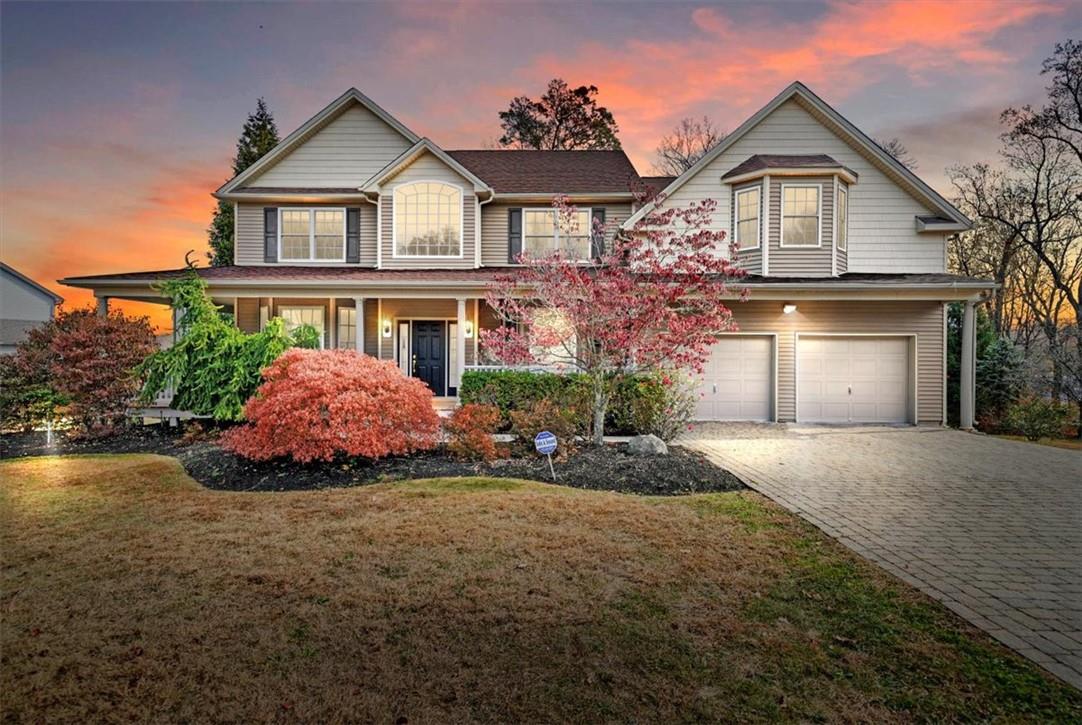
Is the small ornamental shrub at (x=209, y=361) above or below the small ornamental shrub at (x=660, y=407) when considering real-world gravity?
above

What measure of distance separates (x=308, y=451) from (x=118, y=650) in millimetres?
4834

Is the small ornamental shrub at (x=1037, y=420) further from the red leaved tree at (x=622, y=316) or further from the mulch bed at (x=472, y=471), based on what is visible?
the mulch bed at (x=472, y=471)

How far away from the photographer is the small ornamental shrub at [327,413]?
802 cm

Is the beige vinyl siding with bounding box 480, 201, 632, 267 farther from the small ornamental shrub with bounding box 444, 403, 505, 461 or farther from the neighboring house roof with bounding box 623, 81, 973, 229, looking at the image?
the small ornamental shrub with bounding box 444, 403, 505, 461

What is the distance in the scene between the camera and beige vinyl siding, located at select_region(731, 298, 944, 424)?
14.5 m

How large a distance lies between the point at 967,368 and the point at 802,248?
212 inches

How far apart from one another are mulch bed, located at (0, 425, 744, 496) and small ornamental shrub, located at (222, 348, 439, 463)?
22cm

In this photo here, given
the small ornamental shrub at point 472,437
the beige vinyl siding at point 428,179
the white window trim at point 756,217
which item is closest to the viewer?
the small ornamental shrub at point 472,437

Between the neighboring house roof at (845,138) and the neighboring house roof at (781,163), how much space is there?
756 millimetres

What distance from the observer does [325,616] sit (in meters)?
3.78

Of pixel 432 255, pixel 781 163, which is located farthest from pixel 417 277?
pixel 781 163

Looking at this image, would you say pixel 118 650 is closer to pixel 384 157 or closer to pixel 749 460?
pixel 749 460

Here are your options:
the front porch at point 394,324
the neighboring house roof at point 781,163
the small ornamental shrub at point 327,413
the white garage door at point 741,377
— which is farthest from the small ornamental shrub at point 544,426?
the neighboring house roof at point 781,163

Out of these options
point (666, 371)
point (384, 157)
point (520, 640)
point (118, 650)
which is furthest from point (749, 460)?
point (384, 157)
